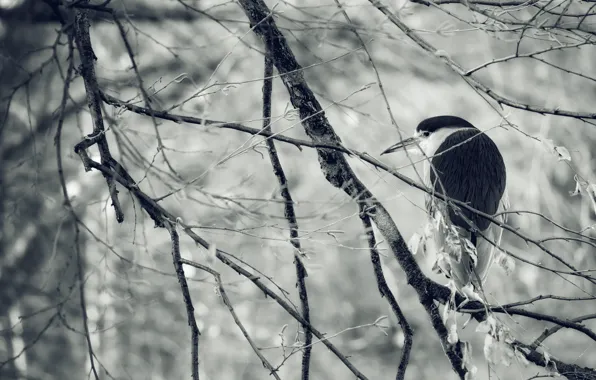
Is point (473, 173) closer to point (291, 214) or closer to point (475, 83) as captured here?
point (291, 214)

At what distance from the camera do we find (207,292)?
25.7 feet

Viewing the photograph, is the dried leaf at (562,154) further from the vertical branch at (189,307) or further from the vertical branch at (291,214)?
the vertical branch at (189,307)

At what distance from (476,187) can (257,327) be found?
480 centimetres

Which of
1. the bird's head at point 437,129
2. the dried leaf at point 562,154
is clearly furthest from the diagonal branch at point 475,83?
the bird's head at point 437,129

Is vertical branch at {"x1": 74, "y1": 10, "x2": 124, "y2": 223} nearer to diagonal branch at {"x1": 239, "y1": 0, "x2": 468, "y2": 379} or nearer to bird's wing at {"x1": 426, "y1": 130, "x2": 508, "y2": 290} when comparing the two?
diagonal branch at {"x1": 239, "y1": 0, "x2": 468, "y2": 379}

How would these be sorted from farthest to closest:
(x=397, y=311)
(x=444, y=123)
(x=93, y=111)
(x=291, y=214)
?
(x=444, y=123) < (x=291, y=214) < (x=397, y=311) < (x=93, y=111)

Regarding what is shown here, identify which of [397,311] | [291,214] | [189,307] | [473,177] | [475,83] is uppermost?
[473,177]

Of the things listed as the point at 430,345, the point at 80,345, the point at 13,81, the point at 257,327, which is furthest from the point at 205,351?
the point at 13,81

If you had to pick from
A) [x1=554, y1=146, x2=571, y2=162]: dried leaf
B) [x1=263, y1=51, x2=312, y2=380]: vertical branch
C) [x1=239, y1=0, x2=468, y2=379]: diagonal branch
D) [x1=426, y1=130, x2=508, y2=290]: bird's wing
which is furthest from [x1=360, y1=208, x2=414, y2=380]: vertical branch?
[x1=426, y1=130, x2=508, y2=290]: bird's wing

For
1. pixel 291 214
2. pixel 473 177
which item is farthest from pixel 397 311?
pixel 473 177

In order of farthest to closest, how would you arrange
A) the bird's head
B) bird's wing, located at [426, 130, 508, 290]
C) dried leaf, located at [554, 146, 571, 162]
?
the bird's head < bird's wing, located at [426, 130, 508, 290] < dried leaf, located at [554, 146, 571, 162]

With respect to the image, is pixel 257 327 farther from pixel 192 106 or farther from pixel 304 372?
pixel 192 106

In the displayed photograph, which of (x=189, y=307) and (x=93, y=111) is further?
(x=93, y=111)

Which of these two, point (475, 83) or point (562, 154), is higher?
point (475, 83)
